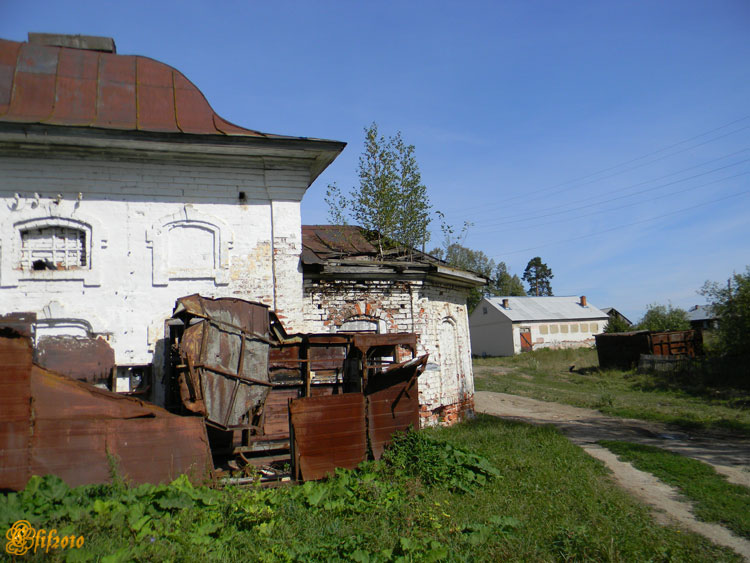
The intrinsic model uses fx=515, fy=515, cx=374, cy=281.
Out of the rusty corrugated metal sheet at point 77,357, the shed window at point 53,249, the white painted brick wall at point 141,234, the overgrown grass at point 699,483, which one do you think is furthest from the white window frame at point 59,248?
the overgrown grass at point 699,483

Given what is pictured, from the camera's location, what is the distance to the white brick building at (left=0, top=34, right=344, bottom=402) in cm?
923

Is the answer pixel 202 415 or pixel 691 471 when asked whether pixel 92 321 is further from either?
pixel 691 471

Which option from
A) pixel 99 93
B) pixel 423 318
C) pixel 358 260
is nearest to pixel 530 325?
pixel 423 318

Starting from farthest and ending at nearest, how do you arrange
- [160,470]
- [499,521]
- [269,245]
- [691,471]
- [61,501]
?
[269,245] → [691,471] → [160,470] → [499,521] → [61,501]

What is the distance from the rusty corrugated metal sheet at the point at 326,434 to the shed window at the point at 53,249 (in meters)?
5.32

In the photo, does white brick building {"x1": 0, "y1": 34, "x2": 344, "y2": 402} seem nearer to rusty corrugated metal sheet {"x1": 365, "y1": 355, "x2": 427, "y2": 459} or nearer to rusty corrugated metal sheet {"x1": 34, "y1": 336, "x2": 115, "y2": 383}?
rusty corrugated metal sheet {"x1": 34, "y1": 336, "x2": 115, "y2": 383}

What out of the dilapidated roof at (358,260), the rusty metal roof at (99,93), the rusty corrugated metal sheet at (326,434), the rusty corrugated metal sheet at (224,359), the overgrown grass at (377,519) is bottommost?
the overgrown grass at (377,519)

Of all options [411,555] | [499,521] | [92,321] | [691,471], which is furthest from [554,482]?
[92,321]

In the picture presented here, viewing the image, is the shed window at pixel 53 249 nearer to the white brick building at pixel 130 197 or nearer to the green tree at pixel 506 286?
the white brick building at pixel 130 197

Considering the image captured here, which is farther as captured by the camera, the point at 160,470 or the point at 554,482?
the point at 554,482

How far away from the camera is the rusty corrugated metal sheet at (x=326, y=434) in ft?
23.4

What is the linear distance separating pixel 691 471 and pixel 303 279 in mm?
7855

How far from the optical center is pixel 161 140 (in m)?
9.48

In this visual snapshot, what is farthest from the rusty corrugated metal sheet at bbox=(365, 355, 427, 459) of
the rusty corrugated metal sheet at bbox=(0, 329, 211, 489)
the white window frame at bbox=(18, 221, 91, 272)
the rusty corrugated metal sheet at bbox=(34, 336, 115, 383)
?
the white window frame at bbox=(18, 221, 91, 272)
